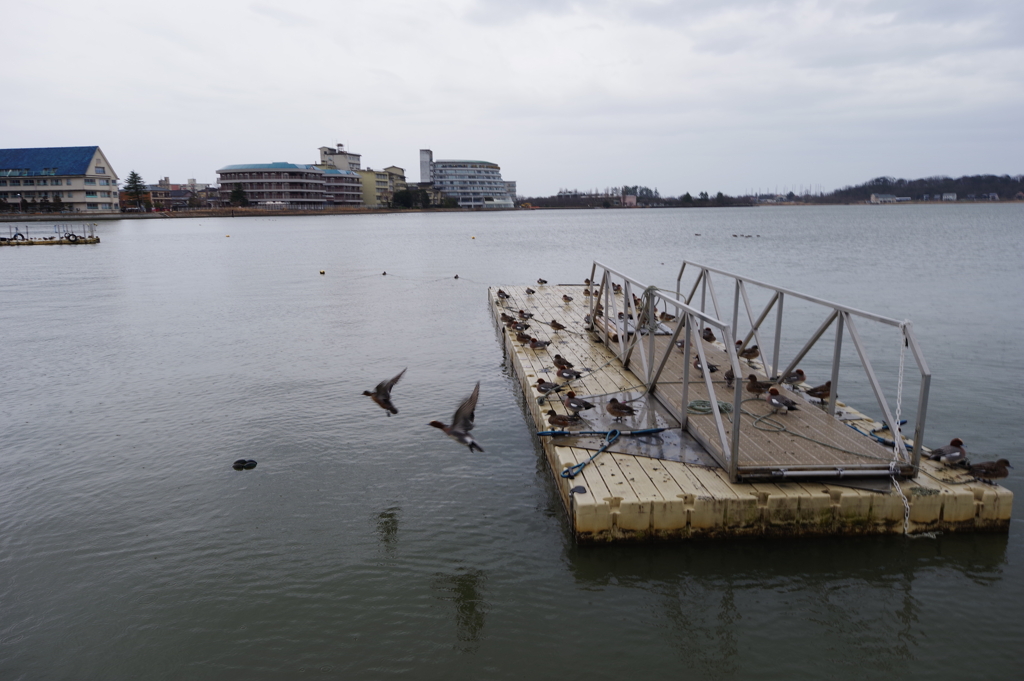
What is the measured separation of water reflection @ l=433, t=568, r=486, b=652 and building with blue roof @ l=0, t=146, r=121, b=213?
457ft

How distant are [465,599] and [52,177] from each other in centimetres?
14374

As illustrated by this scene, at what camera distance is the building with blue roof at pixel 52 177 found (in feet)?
399

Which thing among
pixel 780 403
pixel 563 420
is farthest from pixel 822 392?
pixel 563 420

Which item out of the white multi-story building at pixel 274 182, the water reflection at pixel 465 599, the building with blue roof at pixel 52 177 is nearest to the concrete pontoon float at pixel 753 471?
the water reflection at pixel 465 599

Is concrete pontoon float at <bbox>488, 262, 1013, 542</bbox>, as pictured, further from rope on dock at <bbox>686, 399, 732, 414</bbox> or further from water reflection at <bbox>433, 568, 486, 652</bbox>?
water reflection at <bbox>433, 568, 486, 652</bbox>

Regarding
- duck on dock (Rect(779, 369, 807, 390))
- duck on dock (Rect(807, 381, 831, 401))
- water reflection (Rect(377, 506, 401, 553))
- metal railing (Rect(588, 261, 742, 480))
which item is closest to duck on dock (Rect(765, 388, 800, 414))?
metal railing (Rect(588, 261, 742, 480))

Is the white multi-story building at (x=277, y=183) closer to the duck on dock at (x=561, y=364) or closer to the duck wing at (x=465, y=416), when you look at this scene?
the duck on dock at (x=561, y=364)

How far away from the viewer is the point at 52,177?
121875 mm

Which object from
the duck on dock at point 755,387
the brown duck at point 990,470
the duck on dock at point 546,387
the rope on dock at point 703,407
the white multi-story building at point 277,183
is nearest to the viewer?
the brown duck at point 990,470

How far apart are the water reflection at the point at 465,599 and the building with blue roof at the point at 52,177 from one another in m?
139

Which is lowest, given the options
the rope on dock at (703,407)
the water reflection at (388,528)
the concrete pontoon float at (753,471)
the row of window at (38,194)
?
the water reflection at (388,528)

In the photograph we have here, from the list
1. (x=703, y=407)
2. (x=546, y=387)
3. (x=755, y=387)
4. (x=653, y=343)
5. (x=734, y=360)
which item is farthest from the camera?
(x=546, y=387)

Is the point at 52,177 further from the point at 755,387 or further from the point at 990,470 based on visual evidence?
the point at 990,470

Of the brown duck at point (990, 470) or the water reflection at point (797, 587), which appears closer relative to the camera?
the water reflection at point (797, 587)
